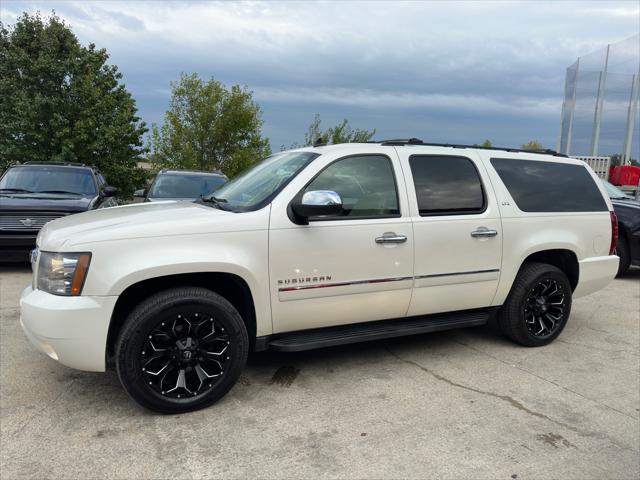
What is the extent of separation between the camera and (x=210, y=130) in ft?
67.1

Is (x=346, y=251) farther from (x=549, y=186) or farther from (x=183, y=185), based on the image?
(x=183, y=185)

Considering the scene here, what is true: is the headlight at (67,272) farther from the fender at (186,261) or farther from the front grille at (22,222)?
the front grille at (22,222)

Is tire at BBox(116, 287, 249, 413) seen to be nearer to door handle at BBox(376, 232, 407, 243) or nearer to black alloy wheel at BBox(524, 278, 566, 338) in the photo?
door handle at BBox(376, 232, 407, 243)

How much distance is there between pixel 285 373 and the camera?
13.5 feet

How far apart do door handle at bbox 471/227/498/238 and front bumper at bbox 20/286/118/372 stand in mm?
2856

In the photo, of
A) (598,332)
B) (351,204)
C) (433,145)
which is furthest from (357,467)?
(598,332)

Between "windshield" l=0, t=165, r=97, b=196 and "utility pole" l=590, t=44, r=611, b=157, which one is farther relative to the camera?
"utility pole" l=590, t=44, r=611, b=157

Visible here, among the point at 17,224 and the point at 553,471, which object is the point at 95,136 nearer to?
the point at 17,224

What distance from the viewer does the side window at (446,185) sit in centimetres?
421

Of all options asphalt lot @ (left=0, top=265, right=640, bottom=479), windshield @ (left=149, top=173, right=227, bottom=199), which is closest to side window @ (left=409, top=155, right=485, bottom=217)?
asphalt lot @ (left=0, top=265, right=640, bottom=479)

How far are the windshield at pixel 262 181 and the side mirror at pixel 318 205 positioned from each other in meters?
0.30

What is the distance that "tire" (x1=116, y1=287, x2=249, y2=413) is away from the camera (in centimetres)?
321

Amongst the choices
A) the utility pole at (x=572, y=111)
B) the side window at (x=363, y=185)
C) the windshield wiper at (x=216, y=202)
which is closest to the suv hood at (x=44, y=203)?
the windshield wiper at (x=216, y=202)

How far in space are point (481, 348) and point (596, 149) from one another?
22068 millimetres
